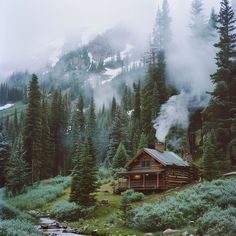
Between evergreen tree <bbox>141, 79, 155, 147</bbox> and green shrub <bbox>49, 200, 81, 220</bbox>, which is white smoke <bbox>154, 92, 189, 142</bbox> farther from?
green shrub <bbox>49, 200, 81, 220</bbox>

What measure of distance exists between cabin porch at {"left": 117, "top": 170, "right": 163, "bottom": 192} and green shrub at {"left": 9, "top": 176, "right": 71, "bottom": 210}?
9.41 m

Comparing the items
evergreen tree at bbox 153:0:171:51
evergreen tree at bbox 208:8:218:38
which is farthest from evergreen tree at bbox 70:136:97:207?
evergreen tree at bbox 153:0:171:51

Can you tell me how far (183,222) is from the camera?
29328 mm

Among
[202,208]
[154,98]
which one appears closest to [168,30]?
[154,98]

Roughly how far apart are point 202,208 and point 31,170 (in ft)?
121

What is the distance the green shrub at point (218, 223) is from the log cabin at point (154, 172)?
69.0 ft

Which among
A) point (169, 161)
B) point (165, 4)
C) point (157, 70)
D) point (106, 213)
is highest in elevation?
point (165, 4)

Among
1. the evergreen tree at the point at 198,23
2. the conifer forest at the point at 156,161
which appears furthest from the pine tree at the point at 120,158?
the evergreen tree at the point at 198,23

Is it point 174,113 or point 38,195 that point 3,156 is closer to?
point 38,195

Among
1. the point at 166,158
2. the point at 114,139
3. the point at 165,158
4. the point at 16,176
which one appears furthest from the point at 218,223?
the point at 114,139

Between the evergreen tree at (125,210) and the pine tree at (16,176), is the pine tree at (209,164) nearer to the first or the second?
the evergreen tree at (125,210)

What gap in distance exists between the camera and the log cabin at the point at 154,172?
4872 cm

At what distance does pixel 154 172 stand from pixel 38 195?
15.9 meters

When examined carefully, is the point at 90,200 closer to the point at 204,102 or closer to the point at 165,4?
the point at 204,102
